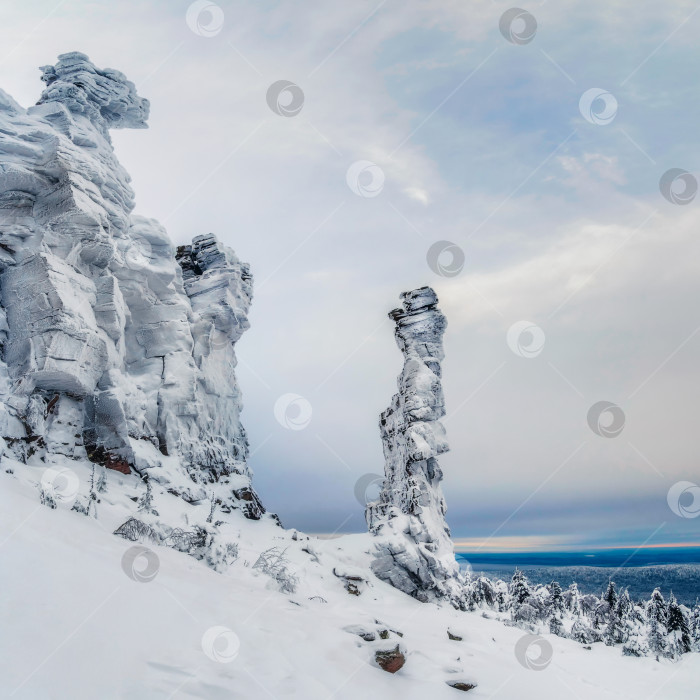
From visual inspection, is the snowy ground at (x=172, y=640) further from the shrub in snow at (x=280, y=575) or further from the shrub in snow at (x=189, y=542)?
the shrub in snow at (x=189, y=542)

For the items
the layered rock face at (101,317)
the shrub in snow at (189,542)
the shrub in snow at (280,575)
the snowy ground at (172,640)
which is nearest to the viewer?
the snowy ground at (172,640)

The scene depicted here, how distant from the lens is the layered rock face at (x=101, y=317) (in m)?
15.7

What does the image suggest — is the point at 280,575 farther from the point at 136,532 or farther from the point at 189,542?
the point at 136,532

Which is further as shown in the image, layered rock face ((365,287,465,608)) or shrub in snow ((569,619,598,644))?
shrub in snow ((569,619,598,644))

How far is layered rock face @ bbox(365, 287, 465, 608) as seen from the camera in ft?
69.3

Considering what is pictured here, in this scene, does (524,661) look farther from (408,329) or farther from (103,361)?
(408,329)

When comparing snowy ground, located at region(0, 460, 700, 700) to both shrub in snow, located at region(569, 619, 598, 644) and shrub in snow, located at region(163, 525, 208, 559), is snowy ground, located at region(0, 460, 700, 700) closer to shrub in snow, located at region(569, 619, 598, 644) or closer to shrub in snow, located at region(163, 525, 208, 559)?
shrub in snow, located at region(163, 525, 208, 559)

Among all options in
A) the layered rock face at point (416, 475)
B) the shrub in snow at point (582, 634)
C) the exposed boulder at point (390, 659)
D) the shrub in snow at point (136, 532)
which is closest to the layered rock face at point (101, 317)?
the shrub in snow at point (136, 532)

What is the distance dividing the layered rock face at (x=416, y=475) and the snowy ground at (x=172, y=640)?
32.4 feet

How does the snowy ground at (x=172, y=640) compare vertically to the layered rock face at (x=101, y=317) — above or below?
below

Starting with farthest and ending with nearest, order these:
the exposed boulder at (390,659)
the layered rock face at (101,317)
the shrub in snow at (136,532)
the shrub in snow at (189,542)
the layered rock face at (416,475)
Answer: the layered rock face at (416,475)
the layered rock face at (101,317)
the shrub in snow at (189,542)
the shrub in snow at (136,532)
the exposed boulder at (390,659)

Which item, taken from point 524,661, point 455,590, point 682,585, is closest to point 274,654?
point 524,661

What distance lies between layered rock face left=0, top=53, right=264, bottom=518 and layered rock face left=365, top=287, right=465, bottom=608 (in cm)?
773

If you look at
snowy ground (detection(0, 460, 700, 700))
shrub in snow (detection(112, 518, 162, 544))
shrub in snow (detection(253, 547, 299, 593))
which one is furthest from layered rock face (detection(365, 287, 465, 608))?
shrub in snow (detection(112, 518, 162, 544))
